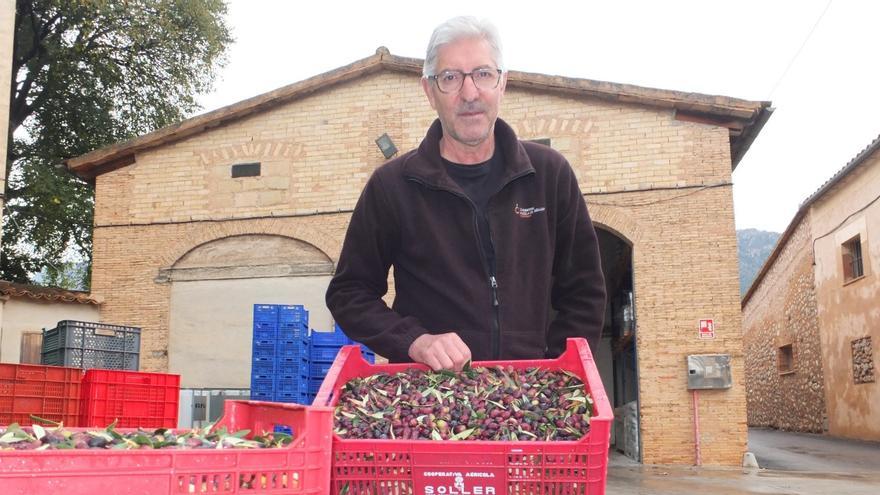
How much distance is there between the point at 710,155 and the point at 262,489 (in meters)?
13.2

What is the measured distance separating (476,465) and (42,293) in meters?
14.7

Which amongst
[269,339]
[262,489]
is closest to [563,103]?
[269,339]

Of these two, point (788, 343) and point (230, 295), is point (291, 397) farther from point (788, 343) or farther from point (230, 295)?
point (788, 343)

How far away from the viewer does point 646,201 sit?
558 inches

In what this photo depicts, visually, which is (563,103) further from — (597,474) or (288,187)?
(597,474)

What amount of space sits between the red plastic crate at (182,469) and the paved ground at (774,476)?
7694mm

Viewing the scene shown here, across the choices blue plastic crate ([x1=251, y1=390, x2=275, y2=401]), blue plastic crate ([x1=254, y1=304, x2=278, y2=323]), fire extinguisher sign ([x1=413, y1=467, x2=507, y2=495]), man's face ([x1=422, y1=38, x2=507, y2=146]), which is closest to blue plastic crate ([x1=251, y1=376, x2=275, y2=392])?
blue plastic crate ([x1=251, y1=390, x2=275, y2=401])

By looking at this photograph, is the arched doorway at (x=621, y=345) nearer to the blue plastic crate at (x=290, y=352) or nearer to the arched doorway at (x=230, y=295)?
the arched doorway at (x=230, y=295)

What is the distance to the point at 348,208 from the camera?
1515 cm

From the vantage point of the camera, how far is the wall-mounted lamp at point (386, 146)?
15.2 m

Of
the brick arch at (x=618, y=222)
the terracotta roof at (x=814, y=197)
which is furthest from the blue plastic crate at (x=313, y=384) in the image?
the terracotta roof at (x=814, y=197)

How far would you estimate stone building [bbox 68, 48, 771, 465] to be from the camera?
13695mm

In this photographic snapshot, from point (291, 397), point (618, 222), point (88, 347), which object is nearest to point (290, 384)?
point (291, 397)

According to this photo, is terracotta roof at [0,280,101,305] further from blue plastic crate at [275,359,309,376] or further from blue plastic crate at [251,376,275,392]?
blue plastic crate at [275,359,309,376]
